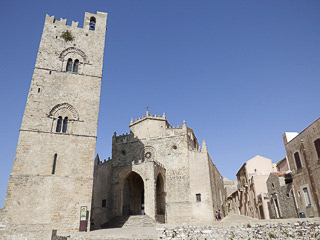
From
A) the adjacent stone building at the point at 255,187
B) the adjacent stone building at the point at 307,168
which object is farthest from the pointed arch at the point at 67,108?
the adjacent stone building at the point at 255,187

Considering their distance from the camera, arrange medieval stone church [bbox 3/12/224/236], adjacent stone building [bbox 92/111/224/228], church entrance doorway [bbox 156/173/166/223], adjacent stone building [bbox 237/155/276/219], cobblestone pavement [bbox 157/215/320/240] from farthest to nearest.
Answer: adjacent stone building [bbox 237/155/276/219] < church entrance doorway [bbox 156/173/166/223] < adjacent stone building [bbox 92/111/224/228] < medieval stone church [bbox 3/12/224/236] < cobblestone pavement [bbox 157/215/320/240]

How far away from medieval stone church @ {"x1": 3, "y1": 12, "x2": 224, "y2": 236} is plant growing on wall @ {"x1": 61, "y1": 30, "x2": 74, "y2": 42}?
0.09 m

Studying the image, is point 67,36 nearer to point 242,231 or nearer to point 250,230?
point 242,231

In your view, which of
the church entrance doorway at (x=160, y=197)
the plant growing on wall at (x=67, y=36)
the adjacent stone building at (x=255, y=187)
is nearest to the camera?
the plant growing on wall at (x=67, y=36)

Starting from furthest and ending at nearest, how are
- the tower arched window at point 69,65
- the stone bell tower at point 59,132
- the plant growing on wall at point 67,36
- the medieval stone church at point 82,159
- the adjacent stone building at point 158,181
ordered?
the adjacent stone building at point 158,181, the plant growing on wall at point 67,36, the tower arched window at point 69,65, the medieval stone church at point 82,159, the stone bell tower at point 59,132

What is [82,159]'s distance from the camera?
1906cm

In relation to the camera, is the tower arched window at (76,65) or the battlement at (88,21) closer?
the tower arched window at (76,65)

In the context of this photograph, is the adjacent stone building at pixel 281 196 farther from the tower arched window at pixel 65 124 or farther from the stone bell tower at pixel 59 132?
the tower arched window at pixel 65 124

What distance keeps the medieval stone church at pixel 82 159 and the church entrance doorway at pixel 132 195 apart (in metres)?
0.11

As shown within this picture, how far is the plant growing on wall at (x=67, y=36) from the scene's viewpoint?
A: 2238 centimetres

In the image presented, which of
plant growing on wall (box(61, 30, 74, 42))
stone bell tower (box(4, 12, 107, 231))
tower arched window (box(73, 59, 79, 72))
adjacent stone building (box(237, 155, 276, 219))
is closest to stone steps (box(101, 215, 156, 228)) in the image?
stone bell tower (box(4, 12, 107, 231))

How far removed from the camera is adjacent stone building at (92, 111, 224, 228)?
82.7ft

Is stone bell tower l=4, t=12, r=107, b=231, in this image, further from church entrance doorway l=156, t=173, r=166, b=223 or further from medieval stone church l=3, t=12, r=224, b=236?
church entrance doorway l=156, t=173, r=166, b=223

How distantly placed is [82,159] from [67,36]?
37.6 ft
